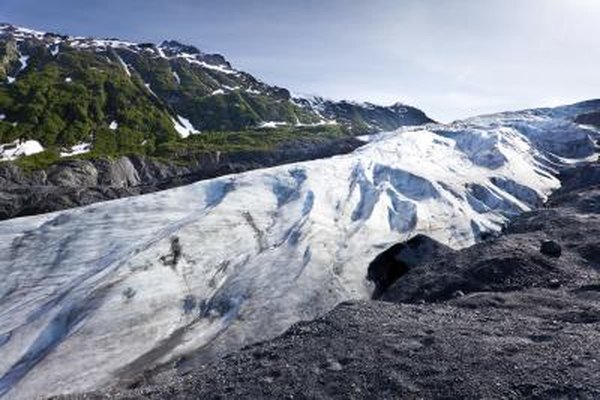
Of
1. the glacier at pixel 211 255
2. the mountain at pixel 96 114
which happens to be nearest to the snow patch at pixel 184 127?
the mountain at pixel 96 114

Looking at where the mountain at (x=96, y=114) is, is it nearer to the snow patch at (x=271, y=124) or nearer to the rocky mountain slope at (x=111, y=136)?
the snow patch at (x=271, y=124)

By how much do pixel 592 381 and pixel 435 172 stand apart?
4681 centimetres

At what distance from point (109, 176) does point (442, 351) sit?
88969mm

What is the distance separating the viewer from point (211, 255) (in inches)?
1598

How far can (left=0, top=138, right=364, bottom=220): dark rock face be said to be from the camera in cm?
6222

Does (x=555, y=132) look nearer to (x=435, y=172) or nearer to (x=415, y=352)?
(x=435, y=172)

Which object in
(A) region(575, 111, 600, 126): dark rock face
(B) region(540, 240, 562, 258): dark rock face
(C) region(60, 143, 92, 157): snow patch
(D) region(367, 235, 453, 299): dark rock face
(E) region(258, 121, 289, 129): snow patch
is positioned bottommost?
(D) region(367, 235, 453, 299): dark rock face

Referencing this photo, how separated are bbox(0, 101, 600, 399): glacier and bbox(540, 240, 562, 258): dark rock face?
31.4 ft

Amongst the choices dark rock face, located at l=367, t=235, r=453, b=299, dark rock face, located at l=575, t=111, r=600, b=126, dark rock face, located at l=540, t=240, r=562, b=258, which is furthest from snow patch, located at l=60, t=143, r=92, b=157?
dark rock face, located at l=540, t=240, r=562, b=258

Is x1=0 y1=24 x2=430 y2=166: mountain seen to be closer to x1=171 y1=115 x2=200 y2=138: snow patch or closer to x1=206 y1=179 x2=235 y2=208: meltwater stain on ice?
x1=171 y1=115 x2=200 y2=138: snow patch

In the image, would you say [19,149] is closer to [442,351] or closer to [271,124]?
[271,124]

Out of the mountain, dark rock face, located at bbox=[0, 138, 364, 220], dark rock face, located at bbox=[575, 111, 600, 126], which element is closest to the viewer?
dark rock face, located at bbox=[0, 138, 364, 220]

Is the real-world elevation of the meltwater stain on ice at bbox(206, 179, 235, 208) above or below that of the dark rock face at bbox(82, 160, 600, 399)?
above

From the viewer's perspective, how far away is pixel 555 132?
87125 millimetres
